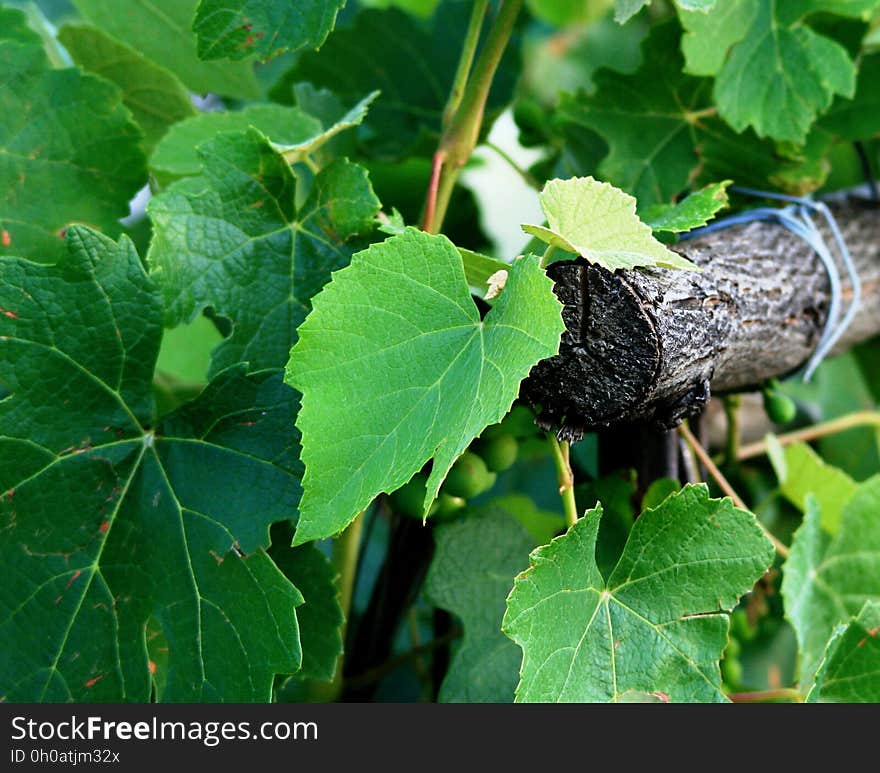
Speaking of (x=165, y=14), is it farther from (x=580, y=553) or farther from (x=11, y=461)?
(x=580, y=553)

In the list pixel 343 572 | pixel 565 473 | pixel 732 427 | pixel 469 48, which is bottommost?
pixel 343 572

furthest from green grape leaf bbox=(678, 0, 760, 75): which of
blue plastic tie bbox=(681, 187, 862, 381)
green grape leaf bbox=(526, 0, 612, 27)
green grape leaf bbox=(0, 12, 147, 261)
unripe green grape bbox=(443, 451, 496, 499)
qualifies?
green grape leaf bbox=(526, 0, 612, 27)

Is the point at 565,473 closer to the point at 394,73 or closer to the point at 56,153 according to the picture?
the point at 56,153

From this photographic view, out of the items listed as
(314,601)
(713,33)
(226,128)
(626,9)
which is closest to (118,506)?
(314,601)

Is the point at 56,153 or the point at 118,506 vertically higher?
the point at 56,153

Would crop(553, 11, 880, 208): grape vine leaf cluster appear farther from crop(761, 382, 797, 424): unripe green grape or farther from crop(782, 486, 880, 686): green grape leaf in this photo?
crop(782, 486, 880, 686): green grape leaf

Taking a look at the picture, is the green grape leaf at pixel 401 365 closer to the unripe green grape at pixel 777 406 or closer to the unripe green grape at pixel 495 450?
the unripe green grape at pixel 495 450
